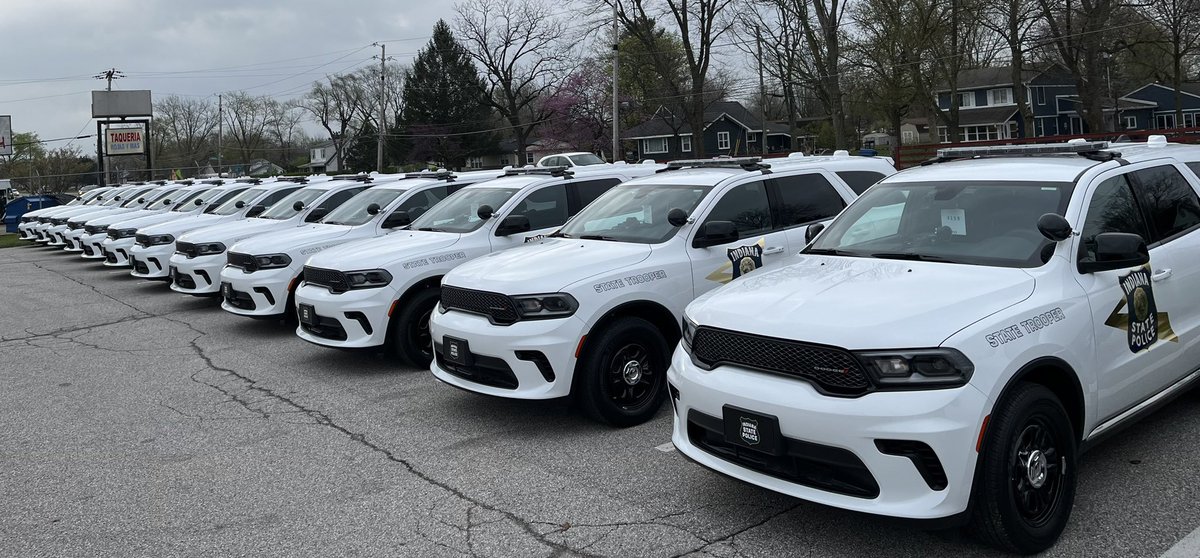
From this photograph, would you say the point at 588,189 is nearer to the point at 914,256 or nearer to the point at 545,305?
the point at 545,305

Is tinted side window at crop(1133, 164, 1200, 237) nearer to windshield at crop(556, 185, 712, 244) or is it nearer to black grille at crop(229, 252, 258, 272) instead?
windshield at crop(556, 185, 712, 244)

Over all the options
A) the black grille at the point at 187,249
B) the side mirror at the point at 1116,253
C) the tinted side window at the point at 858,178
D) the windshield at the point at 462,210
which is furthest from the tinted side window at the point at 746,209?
the black grille at the point at 187,249

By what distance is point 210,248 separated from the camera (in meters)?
12.4

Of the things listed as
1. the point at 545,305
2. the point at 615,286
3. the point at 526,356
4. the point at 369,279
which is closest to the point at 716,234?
the point at 615,286

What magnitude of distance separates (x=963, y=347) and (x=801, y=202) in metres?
4.00

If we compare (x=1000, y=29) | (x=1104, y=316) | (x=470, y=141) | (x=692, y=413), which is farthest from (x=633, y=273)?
(x=470, y=141)

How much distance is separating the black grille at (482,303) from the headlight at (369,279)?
4.97ft

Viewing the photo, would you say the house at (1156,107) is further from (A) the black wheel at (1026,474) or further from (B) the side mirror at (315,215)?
(A) the black wheel at (1026,474)

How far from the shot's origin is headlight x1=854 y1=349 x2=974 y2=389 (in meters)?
3.65

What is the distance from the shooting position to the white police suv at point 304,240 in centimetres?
1009

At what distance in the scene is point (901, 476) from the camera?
3.65 meters

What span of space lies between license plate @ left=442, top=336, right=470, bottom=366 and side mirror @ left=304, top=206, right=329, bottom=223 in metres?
6.33

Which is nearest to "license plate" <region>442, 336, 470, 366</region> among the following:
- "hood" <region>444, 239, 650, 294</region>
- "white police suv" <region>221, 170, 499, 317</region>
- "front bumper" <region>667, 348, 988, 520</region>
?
"hood" <region>444, 239, 650, 294</region>

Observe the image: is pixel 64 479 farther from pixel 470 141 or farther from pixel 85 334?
pixel 470 141
